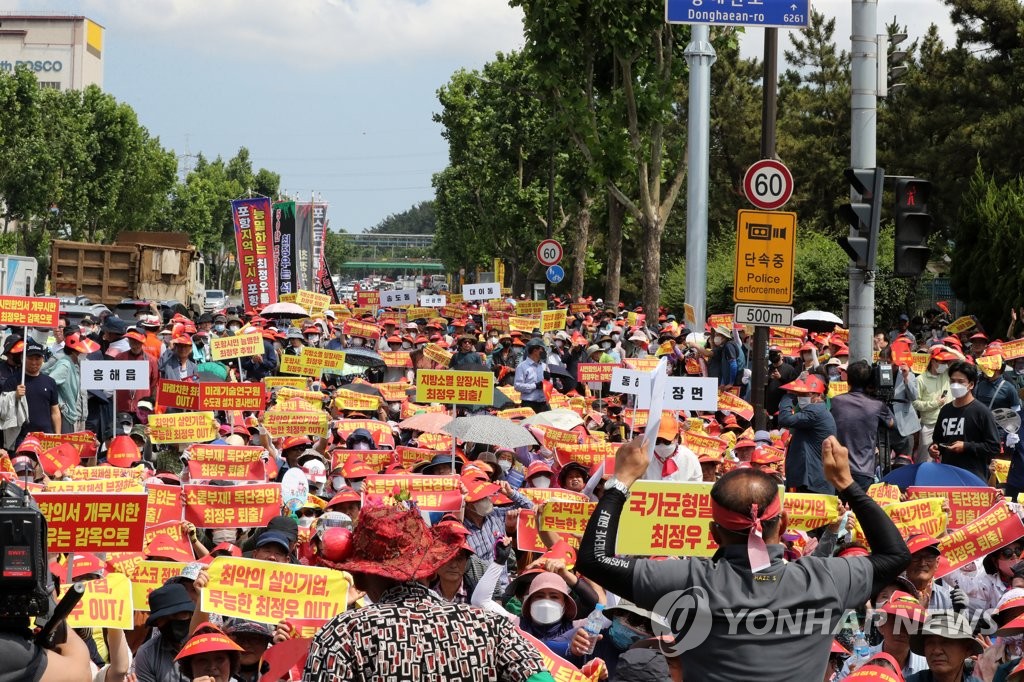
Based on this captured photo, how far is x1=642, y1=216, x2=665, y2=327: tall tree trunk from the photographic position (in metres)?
32.8

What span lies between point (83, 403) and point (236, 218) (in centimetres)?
2065

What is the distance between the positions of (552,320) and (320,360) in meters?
8.86

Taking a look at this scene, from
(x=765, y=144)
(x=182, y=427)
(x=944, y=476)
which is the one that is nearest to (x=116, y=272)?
(x=182, y=427)

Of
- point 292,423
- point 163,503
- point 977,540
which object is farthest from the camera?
point 292,423

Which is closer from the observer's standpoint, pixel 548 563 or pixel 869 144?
pixel 548 563

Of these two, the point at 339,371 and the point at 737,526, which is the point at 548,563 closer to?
the point at 737,526

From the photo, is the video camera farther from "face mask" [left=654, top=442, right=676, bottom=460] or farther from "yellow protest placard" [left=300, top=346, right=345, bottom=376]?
"yellow protest placard" [left=300, top=346, right=345, bottom=376]

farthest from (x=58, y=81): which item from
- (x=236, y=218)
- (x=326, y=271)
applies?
(x=236, y=218)

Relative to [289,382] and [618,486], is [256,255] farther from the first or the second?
[618,486]

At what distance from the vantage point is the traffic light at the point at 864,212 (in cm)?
1220

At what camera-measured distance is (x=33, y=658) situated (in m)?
3.89

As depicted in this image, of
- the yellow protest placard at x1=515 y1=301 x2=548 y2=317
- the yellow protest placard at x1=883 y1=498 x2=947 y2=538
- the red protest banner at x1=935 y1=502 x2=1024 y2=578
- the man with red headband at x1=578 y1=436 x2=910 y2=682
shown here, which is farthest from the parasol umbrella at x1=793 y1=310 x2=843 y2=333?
the man with red headband at x1=578 y1=436 x2=910 y2=682

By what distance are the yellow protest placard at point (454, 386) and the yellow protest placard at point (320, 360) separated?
4408mm

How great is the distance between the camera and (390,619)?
3787 mm
